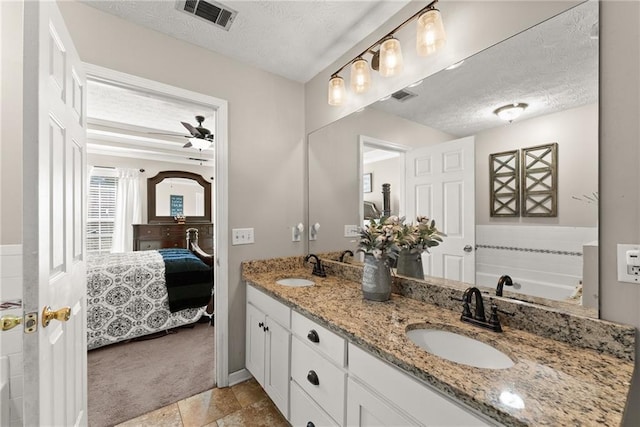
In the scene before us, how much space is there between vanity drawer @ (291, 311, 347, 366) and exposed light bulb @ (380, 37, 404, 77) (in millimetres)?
1392

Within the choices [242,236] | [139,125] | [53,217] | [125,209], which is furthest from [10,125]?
[125,209]

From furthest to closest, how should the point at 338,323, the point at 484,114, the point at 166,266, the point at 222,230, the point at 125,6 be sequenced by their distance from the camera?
1. the point at 166,266
2. the point at 222,230
3. the point at 125,6
4. the point at 484,114
5. the point at 338,323

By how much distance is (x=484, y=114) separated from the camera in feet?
4.11

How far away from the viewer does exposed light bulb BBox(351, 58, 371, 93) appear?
1.73m

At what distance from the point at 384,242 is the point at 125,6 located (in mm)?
1956

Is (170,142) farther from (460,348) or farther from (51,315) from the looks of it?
(460,348)

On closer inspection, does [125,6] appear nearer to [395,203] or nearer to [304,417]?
[395,203]

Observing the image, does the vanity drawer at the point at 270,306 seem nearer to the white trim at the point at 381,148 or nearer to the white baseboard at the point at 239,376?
the white baseboard at the point at 239,376

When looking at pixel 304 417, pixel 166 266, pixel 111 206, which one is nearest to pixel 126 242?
pixel 111 206

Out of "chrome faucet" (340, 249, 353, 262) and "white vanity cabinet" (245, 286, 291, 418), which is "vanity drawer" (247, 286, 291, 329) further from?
"chrome faucet" (340, 249, 353, 262)

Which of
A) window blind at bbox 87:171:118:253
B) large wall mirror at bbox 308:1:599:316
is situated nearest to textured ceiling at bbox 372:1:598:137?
large wall mirror at bbox 308:1:599:316

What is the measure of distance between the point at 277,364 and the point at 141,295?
80.8 inches

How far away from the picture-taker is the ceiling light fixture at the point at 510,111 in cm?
114

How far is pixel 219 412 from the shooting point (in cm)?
171
